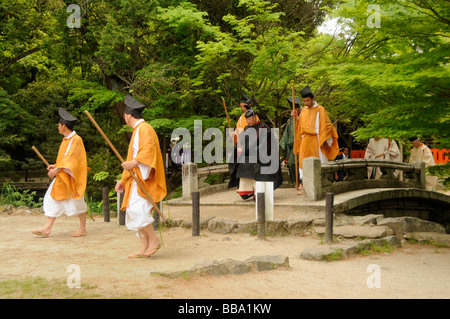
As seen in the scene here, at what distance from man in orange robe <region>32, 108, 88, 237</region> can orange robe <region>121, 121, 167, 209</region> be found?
7.45 feet

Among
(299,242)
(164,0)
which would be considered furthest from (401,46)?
(164,0)

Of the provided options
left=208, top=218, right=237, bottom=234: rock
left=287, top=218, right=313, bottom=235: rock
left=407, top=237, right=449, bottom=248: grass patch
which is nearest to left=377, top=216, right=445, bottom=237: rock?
left=407, top=237, right=449, bottom=248: grass patch

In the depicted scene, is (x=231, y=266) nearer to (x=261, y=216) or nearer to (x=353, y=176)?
(x=261, y=216)

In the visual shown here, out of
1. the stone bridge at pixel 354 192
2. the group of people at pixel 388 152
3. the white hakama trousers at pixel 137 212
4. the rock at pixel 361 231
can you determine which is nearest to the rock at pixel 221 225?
the stone bridge at pixel 354 192

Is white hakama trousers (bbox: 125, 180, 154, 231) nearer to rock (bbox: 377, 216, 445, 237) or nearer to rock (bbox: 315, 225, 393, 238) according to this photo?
rock (bbox: 315, 225, 393, 238)

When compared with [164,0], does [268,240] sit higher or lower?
lower

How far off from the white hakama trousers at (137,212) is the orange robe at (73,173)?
8.24 feet

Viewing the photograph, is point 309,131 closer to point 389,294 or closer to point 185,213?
point 185,213

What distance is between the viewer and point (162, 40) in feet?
52.1

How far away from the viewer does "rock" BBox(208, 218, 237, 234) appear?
9078 millimetres

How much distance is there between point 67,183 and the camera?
8.59 meters

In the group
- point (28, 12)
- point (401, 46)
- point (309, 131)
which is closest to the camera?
point (401, 46)

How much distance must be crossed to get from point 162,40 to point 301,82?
5.08 metres

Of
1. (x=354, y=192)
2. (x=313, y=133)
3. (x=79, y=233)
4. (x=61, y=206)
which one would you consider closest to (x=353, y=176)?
(x=354, y=192)
